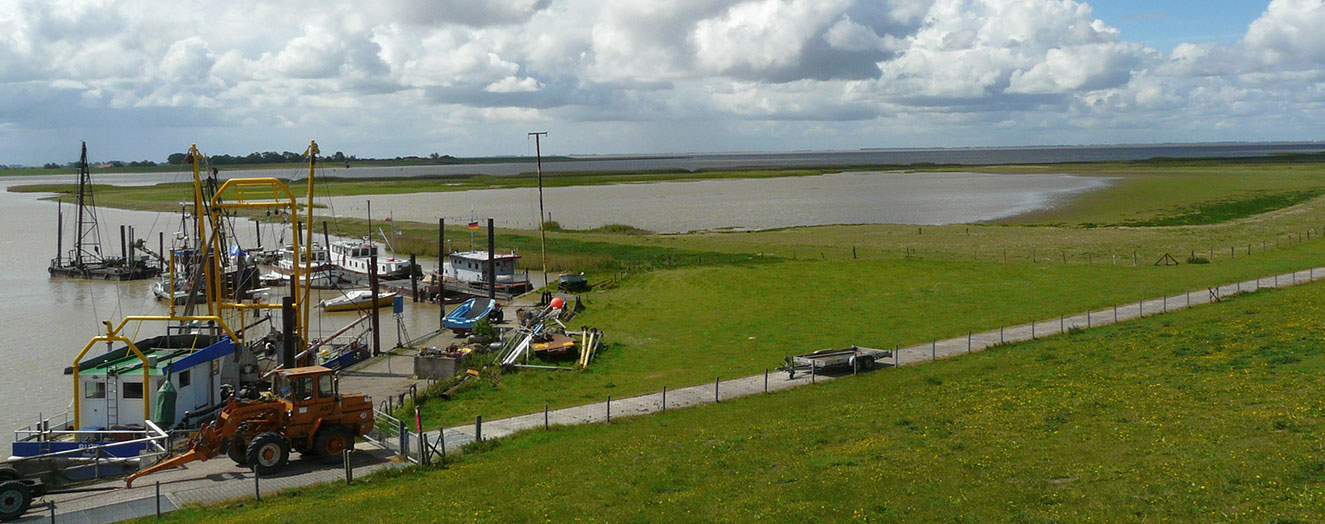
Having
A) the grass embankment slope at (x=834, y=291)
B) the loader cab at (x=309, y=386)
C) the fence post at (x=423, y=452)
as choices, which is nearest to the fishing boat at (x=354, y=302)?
the grass embankment slope at (x=834, y=291)

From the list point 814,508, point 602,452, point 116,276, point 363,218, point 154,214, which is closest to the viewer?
point 814,508

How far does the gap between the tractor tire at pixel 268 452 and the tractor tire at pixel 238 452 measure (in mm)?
381

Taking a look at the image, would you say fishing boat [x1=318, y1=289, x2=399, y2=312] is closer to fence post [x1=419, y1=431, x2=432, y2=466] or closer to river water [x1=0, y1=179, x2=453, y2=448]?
river water [x1=0, y1=179, x2=453, y2=448]

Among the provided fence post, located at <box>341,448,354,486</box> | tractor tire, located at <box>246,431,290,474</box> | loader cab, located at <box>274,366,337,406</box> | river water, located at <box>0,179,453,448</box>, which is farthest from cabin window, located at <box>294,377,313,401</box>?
river water, located at <box>0,179,453,448</box>

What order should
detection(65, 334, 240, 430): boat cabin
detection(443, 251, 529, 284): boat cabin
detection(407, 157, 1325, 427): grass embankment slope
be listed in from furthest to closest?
detection(443, 251, 529, 284): boat cabin, detection(407, 157, 1325, 427): grass embankment slope, detection(65, 334, 240, 430): boat cabin

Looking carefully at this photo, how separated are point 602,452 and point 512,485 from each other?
2.98m

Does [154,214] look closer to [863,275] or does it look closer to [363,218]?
[363,218]

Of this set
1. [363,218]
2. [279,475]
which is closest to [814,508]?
[279,475]

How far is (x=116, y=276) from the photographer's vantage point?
242 ft

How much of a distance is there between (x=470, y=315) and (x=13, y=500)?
27.8 meters

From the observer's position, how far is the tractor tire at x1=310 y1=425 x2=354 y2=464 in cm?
2269

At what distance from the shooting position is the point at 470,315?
46281 millimetres

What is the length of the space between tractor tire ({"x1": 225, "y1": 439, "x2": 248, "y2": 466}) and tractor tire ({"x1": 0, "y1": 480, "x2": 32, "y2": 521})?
Result: 13.5ft

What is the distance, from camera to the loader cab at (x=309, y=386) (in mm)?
22609
